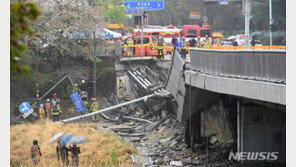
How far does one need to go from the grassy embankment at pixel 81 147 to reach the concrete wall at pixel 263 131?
4.52m

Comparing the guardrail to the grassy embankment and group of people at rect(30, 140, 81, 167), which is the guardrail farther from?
group of people at rect(30, 140, 81, 167)

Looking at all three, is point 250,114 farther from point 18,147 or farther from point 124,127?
point 124,127

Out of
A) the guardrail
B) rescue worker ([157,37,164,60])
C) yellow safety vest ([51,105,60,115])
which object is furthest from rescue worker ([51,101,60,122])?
the guardrail

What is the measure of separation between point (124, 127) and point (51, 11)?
12.4 m

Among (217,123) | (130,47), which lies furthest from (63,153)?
(130,47)

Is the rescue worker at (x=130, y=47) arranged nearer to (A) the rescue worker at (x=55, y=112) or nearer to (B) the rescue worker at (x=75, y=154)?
(A) the rescue worker at (x=55, y=112)

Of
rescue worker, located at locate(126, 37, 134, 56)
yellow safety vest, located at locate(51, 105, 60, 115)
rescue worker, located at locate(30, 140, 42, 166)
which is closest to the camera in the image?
rescue worker, located at locate(30, 140, 42, 166)

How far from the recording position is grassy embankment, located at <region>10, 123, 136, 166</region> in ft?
50.1

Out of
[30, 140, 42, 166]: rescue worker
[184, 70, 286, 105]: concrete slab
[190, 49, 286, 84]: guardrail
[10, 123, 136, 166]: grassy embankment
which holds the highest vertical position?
[190, 49, 286, 84]: guardrail

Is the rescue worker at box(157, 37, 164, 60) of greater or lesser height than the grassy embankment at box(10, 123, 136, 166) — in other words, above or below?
above

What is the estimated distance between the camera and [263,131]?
13328mm

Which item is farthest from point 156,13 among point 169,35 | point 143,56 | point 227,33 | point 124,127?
point 124,127

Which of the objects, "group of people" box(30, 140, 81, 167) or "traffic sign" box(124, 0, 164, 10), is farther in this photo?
"traffic sign" box(124, 0, 164, 10)

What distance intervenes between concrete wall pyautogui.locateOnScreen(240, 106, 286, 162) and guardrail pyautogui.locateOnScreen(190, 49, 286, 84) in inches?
66.1
